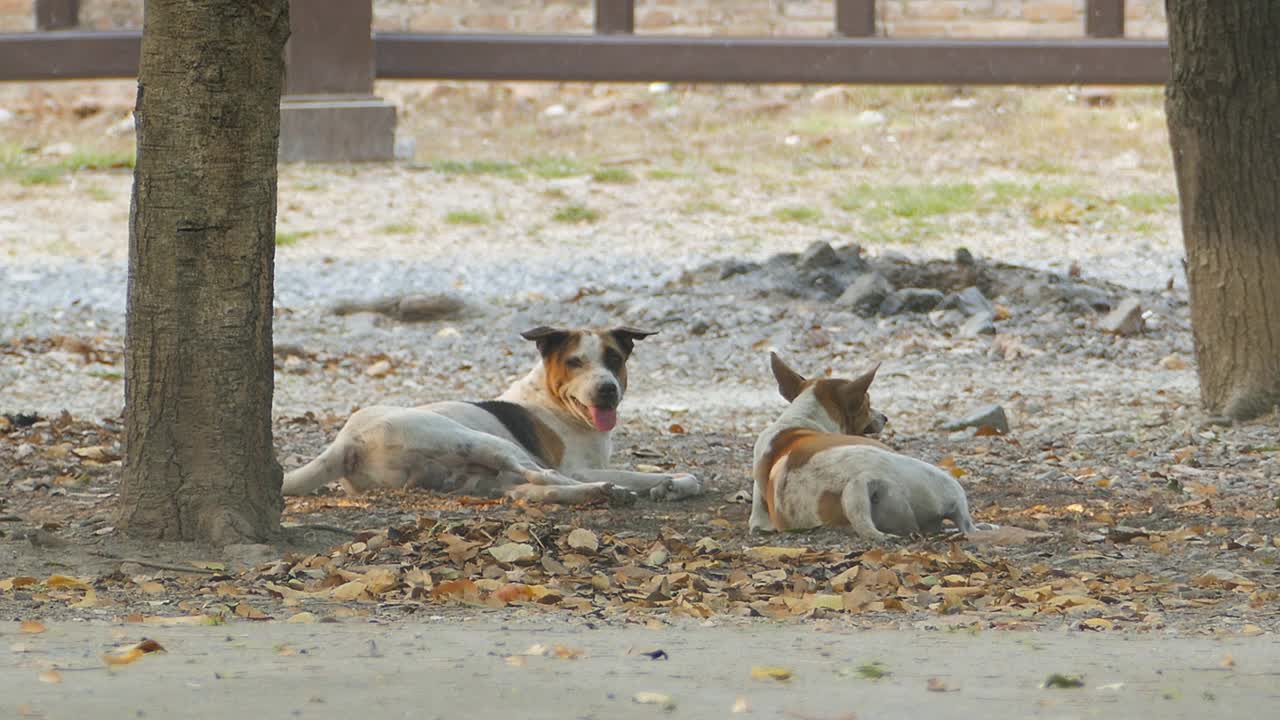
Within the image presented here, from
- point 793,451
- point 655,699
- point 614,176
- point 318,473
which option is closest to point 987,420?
point 793,451

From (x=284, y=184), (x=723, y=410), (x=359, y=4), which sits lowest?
(x=723, y=410)

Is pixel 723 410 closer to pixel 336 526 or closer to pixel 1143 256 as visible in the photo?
pixel 336 526

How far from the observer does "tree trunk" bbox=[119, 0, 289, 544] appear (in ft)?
18.2

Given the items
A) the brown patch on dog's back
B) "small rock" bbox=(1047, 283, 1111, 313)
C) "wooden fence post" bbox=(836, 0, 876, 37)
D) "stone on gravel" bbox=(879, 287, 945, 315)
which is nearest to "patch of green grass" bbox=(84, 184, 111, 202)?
"wooden fence post" bbox=(836, 0, 876, 37)

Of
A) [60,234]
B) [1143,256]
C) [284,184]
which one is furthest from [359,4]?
[1143,256]

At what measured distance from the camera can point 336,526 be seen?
6.34 meters

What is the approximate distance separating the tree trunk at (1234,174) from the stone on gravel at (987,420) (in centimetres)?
109

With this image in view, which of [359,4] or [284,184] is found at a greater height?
[359,4]

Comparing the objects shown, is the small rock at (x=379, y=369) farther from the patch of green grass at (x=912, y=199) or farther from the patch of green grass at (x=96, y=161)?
the patch of green grass at (x=96, y=161)

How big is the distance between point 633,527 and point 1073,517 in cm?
164

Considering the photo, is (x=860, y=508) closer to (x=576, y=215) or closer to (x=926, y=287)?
(x=926, y=287)

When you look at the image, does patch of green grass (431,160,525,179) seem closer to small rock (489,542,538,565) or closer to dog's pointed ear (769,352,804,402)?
dog's pointed ear (769,352,804,402)

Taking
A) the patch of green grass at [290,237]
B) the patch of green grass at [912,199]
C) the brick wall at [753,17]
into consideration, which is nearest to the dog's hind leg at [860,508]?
the patch of green grass at [290,237]

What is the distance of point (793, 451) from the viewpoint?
6297 millimetres
